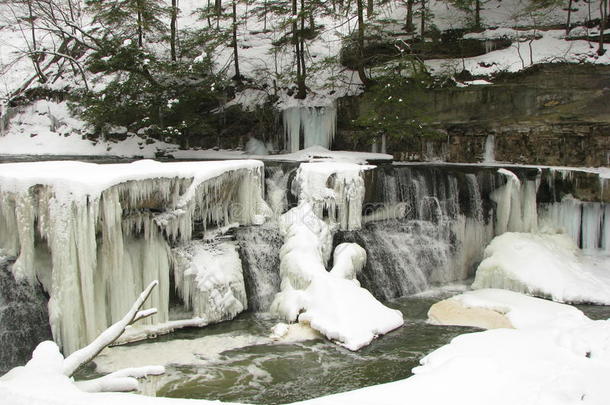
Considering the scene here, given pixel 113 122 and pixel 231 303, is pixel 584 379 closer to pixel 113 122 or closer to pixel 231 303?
pixel 231 303

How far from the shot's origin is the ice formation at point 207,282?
325 inches

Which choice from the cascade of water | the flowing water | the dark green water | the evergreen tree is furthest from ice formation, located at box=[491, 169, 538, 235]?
the evergreen tree

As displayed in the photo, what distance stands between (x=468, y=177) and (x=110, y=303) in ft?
27.0

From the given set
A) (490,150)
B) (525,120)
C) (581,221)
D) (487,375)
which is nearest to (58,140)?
(490,150)

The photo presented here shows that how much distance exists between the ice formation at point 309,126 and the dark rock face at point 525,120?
1.27ft

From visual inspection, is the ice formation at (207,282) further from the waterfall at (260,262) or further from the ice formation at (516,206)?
the ice formation at (516,206)

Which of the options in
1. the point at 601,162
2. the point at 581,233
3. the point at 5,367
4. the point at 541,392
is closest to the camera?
the point at 541,392

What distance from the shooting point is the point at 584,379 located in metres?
4.39

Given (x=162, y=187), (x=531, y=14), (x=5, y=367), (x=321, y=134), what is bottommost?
(x=5, y=367)

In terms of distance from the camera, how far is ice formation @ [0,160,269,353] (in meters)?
6.70

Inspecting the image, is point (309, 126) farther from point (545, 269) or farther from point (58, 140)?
point (545, 269)

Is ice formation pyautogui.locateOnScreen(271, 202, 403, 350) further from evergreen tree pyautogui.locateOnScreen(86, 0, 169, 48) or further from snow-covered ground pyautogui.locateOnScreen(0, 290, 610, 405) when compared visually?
evergreen tree pyautogui.locateOnScreen(86, 0, 169, 48)

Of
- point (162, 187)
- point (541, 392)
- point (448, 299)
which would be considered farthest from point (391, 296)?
point (541, 392)

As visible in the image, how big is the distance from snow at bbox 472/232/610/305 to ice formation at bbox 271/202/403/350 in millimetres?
2771
